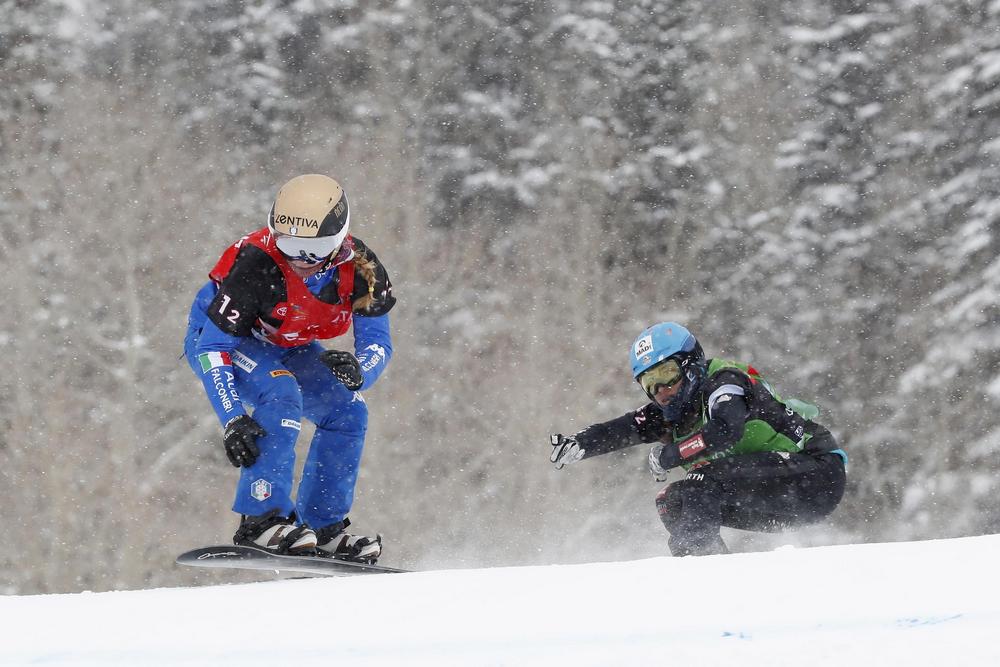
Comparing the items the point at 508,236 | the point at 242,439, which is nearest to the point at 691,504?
the point at 242,439

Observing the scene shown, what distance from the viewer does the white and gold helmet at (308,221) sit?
516 cm

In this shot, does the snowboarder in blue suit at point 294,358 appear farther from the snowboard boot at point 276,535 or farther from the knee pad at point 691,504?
the knee pad at point 691,504

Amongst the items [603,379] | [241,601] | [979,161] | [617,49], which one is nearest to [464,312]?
[603,379]

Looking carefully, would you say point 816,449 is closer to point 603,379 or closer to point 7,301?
point 603,379

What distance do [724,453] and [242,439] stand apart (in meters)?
2.37

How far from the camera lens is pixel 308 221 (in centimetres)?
516

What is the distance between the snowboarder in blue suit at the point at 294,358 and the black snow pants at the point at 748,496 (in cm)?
141

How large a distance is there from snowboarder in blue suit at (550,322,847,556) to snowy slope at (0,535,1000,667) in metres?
1.79

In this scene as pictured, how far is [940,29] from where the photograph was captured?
25.8 meters

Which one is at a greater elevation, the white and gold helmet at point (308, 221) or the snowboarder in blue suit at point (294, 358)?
the white and gold helmet at point (308, 221)

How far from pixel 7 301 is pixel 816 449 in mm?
19636

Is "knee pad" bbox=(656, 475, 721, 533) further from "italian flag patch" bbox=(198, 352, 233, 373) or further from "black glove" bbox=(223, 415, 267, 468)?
"italian flag patch" bbox=(198, 352, 233, 373)

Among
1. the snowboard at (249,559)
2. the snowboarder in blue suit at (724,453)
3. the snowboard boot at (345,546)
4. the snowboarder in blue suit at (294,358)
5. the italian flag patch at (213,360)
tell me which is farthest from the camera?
the snowboarder in blue suit at (724,453)

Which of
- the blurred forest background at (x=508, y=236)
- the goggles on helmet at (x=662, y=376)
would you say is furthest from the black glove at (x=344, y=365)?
the blurred forest background at (x=508, y=236)
